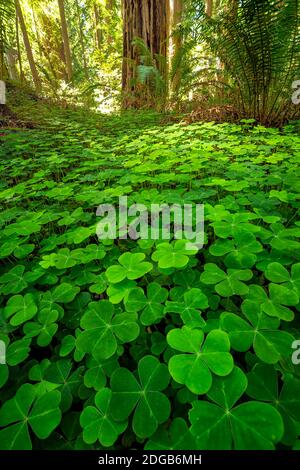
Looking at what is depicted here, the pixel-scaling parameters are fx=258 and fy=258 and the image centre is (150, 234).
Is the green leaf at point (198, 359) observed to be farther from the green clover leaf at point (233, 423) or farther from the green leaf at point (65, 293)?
the green leaf at point (65, 293)

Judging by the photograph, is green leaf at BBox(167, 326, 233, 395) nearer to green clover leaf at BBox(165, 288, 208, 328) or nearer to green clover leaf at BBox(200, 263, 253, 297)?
green clover leaf at BBox(165, 288, 208, 328)

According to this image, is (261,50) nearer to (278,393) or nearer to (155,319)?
(155,319)
